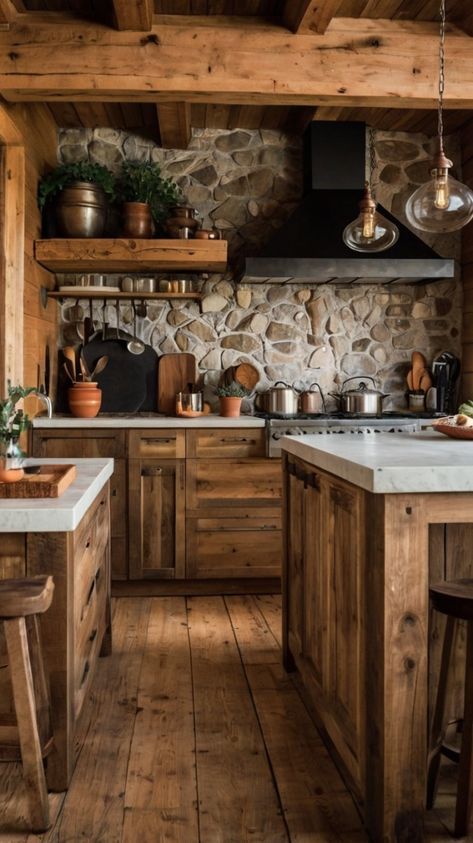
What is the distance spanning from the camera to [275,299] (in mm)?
5051

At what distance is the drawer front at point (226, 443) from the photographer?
426 centimetres

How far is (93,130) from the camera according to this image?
4.98 m

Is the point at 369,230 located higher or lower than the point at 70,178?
lower

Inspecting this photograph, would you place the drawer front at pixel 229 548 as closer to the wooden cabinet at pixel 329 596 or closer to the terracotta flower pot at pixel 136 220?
the wooden cabinet at pixel 329 596

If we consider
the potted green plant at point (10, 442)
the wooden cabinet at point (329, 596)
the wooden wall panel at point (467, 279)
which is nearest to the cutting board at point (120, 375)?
the wooden wall panel at point (467, 279)

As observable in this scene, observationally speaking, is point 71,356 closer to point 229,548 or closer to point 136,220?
point 136,220

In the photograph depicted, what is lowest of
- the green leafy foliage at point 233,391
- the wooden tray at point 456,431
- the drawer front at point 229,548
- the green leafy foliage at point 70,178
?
the drawer front at point 229,548

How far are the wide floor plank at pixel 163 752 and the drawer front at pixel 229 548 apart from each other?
0.79 m

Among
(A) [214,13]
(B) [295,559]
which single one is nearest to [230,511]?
(B) [295,559]

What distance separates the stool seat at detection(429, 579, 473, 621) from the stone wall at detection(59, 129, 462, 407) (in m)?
3.28

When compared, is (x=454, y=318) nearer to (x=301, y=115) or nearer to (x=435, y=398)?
(x=435, y=398)

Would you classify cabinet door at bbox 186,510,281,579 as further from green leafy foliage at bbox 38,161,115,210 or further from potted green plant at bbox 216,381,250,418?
green leafy foliage at bbox 38,161,115,210

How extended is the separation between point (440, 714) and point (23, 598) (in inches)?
45.2

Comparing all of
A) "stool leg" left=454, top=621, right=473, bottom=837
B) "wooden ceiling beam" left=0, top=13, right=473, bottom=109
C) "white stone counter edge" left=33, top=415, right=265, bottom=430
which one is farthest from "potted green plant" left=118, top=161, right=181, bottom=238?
"stool leg" left=454, top=621, right=473, bottom=837
